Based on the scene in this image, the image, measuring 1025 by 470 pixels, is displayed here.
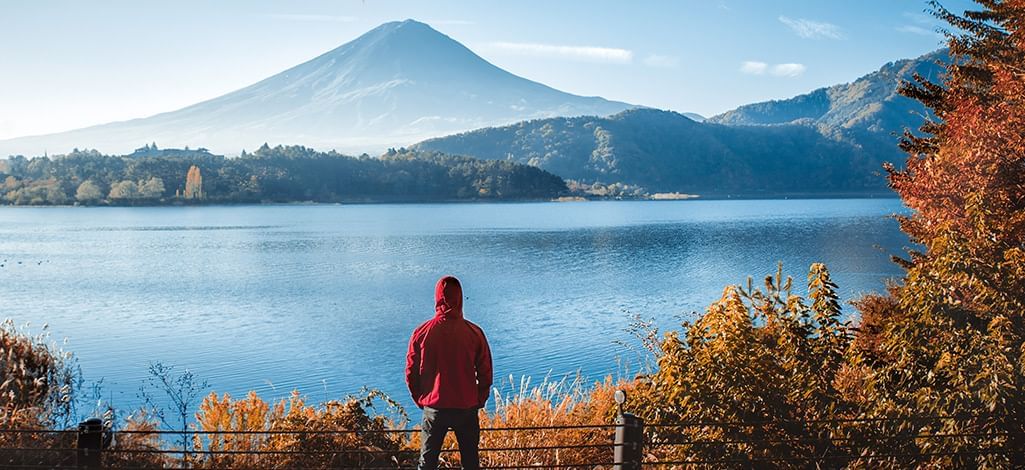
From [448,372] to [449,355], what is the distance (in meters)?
0.10

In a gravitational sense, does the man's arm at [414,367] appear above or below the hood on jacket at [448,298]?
below

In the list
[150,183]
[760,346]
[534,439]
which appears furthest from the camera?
[150,183]

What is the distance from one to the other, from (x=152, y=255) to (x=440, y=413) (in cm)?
5166

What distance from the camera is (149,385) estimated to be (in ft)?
61.8

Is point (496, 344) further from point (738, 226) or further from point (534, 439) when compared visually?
point (738, 226)

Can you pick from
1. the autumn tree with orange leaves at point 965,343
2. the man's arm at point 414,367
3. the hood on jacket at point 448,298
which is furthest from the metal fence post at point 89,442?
the autumn tree with orange leaves at point 965,343

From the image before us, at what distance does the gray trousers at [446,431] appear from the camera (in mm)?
5754

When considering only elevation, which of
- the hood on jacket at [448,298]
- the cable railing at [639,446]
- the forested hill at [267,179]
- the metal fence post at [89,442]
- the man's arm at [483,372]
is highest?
the forested hill at [267,179]

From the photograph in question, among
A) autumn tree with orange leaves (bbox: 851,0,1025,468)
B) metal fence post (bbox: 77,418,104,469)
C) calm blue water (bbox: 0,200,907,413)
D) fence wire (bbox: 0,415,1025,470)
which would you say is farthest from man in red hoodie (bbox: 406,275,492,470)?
calm blue water (bbox: 0,200,907,413)

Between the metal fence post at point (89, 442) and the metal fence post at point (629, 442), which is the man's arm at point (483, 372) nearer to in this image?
the metal fence post at point (629, 442)

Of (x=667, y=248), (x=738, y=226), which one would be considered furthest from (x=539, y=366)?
(x=738, y=226)

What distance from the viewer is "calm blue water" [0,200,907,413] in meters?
21.9

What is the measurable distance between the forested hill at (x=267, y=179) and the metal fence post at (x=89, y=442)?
456 ft

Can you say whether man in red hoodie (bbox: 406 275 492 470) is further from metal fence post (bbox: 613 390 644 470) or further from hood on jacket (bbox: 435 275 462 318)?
metal fence post (bbox: 613 390 644 470)
